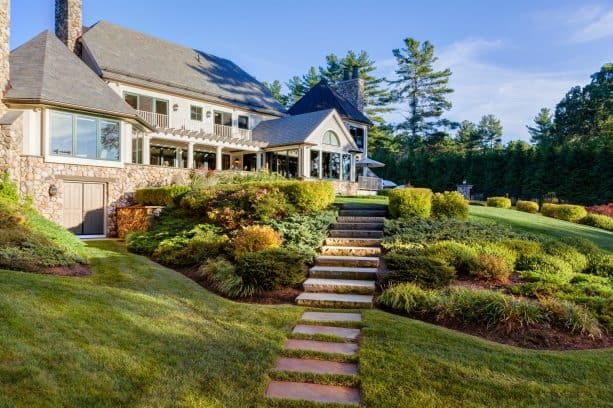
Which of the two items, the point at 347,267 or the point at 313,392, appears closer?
the point at 313,392

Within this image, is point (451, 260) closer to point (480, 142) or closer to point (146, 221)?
point (146, 221)

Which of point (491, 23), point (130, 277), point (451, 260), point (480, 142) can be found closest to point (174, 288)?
point (130, 277)

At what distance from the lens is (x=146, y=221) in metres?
13.5

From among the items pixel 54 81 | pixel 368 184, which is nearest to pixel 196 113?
pixel 54 81

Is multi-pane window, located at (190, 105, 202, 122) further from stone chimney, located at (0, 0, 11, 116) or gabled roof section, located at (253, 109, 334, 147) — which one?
stone chimney, located at (0, 0, 11, 116)

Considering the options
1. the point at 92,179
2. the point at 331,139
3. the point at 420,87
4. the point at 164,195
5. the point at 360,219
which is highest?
the point at 420,87

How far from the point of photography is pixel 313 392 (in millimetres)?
4031

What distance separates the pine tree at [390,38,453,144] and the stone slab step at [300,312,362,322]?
42220mm

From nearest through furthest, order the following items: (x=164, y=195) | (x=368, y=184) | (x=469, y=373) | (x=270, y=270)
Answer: (x=469, y=373), (x=270, y=270), (x=164, y=195), (x=368, y=184)

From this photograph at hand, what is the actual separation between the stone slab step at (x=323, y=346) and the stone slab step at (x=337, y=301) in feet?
5.33

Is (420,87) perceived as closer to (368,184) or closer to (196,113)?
(368,184)

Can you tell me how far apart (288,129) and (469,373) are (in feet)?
69.3

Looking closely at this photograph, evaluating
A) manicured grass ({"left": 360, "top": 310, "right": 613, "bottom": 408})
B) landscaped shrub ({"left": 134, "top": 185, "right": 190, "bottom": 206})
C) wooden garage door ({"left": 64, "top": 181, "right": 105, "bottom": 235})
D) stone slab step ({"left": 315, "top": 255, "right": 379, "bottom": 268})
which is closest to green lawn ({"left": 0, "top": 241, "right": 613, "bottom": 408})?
manicured grass ({"left": 360, "top": 310, "right": 613, "bottom": 408})

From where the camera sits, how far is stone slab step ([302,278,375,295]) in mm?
7371
